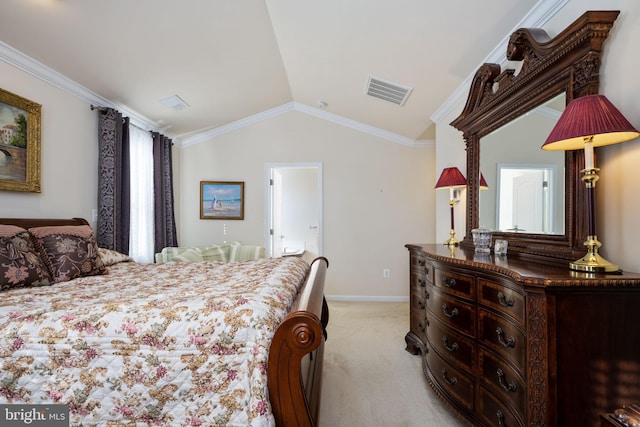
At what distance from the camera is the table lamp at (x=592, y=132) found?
1.15 metres

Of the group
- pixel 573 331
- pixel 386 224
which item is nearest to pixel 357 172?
pixel 386 224

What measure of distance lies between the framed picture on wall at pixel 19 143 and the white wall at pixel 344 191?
2248mm

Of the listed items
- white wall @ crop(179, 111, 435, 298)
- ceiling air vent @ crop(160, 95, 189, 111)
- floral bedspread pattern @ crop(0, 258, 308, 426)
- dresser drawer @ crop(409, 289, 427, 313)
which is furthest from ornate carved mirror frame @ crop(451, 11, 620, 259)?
ceiling air vent @ crop(160, 95, 189, 111)

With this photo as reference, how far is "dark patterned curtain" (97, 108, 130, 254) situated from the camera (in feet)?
9.77

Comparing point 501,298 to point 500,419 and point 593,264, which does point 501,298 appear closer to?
point 593,264

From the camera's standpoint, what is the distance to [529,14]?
182 cm

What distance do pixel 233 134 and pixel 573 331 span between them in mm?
4475

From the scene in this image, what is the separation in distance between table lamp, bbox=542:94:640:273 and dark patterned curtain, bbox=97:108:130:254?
3.52 m

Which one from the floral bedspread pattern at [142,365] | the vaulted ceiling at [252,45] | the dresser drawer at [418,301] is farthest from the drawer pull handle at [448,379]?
the vaulted ceiling at [252,45]

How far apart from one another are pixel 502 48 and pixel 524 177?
97 cm

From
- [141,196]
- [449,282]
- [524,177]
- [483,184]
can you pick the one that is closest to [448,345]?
[449,282]

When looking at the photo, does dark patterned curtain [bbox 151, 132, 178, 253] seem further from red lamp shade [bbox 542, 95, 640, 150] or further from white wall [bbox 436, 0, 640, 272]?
white wall [bbox 436, 0, 640, 272]

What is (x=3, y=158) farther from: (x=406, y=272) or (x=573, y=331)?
(x=406, y=272)

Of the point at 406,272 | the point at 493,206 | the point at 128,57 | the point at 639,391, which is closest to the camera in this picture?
the point at 639,391
